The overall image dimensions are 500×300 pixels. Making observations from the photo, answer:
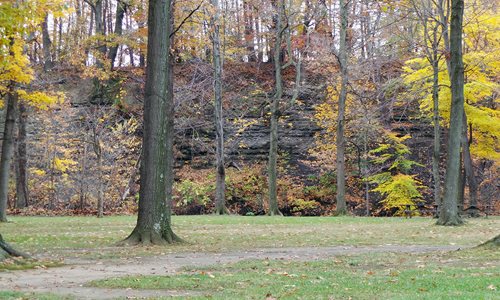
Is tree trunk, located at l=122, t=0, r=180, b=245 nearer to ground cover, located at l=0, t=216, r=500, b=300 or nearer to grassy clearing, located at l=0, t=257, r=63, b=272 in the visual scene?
ground cover, located at l=0, t=216, r=500, b=300

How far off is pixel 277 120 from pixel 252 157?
8.67 meters

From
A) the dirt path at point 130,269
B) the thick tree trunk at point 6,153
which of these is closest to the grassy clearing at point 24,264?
the dirt path at point 130,269

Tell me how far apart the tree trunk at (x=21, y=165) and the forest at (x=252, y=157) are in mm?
83

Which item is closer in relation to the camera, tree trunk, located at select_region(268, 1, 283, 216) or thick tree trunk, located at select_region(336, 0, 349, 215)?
thick tree trunk, located at select_region(336, 0, 349, 215)

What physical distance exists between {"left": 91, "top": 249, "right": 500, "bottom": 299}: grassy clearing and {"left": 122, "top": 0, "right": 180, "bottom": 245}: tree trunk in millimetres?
3947

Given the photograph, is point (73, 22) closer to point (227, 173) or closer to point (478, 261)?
point (227, 173)

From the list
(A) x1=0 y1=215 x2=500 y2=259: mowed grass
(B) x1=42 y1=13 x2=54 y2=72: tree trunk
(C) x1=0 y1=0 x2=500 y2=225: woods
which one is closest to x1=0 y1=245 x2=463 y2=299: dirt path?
(A) x1=0 y1=215 x2=500 y2=259: mowed grass

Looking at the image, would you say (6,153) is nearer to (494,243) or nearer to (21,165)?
(21,165)

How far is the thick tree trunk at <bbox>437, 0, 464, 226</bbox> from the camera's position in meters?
19.2

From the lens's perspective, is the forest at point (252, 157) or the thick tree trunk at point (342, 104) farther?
the thick tree trunk at point (342, 104)

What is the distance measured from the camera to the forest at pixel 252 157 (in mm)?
9648

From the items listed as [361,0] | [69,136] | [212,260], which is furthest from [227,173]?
[212,260]

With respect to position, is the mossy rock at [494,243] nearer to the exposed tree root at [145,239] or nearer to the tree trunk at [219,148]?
the exposed tree root at [145,239]

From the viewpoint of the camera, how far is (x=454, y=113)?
1978cm
